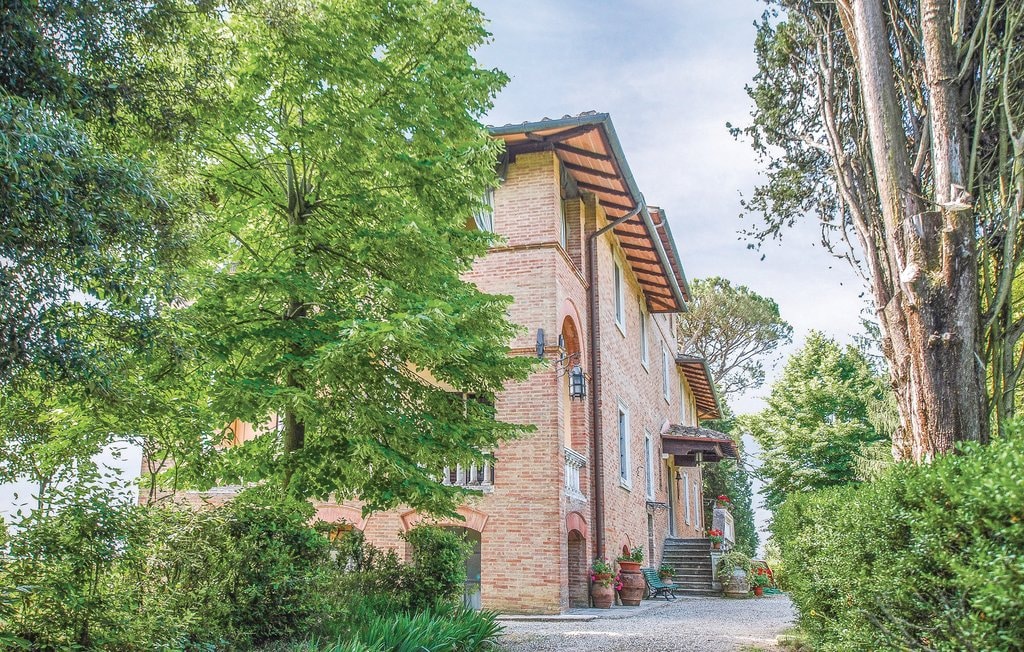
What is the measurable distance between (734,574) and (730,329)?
60.8 feet

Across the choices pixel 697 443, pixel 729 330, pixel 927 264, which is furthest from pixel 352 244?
pixel 729 330

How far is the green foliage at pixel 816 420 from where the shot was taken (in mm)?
25547

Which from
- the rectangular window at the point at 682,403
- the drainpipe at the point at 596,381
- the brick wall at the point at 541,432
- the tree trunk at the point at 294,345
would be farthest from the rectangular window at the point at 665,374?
the tree trunk at the point at 294,345

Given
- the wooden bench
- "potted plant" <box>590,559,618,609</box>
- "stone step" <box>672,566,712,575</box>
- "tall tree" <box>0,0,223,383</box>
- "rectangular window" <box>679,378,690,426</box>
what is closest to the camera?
"tall tree" <box>0,0,223,383</box>

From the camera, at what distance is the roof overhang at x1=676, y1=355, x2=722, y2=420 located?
27.7 metres

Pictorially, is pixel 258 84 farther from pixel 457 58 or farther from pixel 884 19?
pixel 884 19

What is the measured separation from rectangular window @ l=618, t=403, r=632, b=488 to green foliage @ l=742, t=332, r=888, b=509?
9529 millimetres

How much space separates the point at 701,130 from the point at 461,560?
5.96m

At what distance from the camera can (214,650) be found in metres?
5.12

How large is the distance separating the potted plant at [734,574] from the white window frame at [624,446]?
13.5 feet

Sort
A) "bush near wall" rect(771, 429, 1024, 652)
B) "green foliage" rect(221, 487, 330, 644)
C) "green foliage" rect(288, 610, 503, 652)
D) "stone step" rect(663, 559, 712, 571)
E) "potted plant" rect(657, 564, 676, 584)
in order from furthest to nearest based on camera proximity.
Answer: "stone step" rect(663, 559, 712, 571) → "potted plant" rect(657, 564, 676, 584) → "green foliage" rect(288, 610, 503, 652) → "green foliage" rect(221, 487, 330, 644) → "bush near wall" rect(771, 429, 1024, 652)

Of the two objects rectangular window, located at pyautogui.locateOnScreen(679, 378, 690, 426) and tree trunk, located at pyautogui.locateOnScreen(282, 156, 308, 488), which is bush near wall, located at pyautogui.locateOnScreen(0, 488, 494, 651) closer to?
tree trunk, located at pyautogui.locateOnScreen(282, 156, 308, 488)

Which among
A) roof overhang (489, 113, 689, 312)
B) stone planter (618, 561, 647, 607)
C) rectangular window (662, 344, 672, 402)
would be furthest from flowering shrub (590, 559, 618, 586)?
rectangular window (662, 344, 672, 402)

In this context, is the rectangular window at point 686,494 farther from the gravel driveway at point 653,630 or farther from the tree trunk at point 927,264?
the tree trunk at point 927,264
